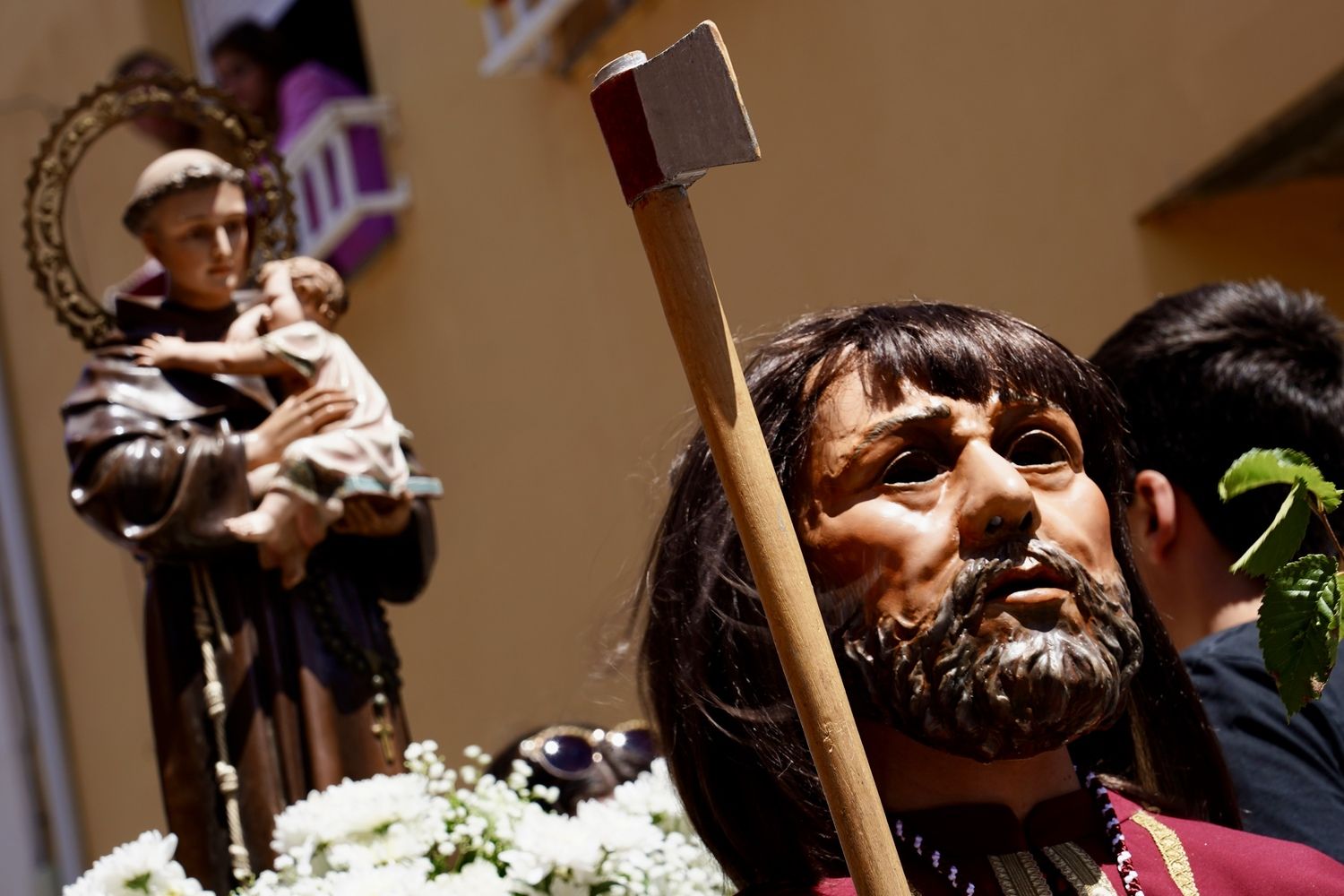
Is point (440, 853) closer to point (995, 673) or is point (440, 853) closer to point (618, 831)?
point (618, 831)

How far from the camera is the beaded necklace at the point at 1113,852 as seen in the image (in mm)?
1763

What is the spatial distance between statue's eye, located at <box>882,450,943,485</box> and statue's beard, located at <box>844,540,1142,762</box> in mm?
103

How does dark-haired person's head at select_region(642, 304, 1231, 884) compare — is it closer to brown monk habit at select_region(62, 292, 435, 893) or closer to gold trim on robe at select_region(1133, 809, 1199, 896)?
gold trim on robe at select_region(1133, 809, 1199, 896)

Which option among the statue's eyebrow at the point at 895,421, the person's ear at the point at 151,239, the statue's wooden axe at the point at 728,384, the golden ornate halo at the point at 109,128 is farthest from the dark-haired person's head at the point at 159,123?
the statue's wooden axe at the point at 728,384

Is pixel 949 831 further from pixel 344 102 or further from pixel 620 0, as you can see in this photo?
pixel 344 102

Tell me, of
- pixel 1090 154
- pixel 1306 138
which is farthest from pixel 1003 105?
pixel 1306 138

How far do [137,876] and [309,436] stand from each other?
627 mm

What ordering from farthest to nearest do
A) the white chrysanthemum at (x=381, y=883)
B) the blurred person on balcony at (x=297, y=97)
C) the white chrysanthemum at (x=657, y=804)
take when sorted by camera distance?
1. the blurred person on balcony at (x=297, y=97)
2. the white chrysanthemum at (x=657, y=804)
3. the white chrysanthemum at (x=381, y=883)

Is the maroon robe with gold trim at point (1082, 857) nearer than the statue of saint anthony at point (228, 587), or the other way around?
the maroon robe with gold trim at point (1082, 857)

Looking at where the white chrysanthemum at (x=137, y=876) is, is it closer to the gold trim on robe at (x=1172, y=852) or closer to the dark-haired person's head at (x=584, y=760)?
the dark-haired person's head at (x=584, y=760)

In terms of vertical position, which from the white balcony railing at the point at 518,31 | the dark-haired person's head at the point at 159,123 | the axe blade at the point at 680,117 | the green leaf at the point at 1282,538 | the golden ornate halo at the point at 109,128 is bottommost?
the green leaf at the point at 1282,538

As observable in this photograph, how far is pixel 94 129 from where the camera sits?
116 inches

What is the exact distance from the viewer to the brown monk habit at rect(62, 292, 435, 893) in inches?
98.7

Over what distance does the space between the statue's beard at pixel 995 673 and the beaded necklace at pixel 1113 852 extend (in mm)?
103
